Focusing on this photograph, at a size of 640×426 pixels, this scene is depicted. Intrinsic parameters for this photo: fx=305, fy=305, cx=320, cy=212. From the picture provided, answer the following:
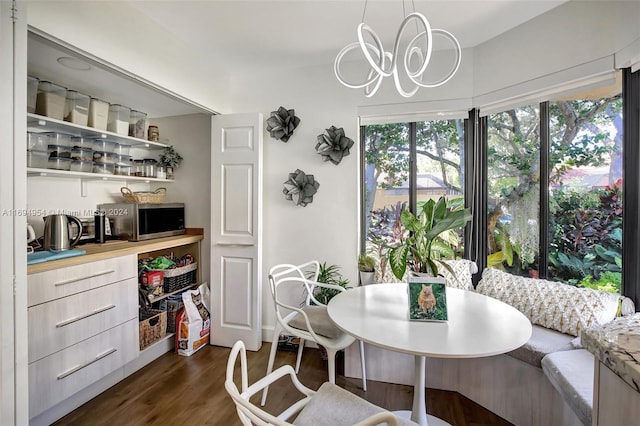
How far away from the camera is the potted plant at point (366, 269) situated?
2.57m

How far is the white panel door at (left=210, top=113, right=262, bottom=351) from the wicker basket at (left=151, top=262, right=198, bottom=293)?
0.27 m

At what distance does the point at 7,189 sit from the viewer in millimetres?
1227

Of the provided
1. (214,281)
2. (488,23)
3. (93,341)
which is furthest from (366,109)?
(93,341)

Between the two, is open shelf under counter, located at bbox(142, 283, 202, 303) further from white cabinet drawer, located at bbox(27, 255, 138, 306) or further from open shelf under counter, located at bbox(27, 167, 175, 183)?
open shelf under counter, located at bbox(27, 167, 175, 183)

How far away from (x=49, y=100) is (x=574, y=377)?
333 centimetres

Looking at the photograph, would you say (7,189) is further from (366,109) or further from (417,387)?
(366,109)

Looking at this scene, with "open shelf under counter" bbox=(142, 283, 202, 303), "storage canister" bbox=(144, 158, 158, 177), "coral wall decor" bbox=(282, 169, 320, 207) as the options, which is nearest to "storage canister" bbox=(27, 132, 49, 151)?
"storage canister" bbox=(144, 158, 158, 177)

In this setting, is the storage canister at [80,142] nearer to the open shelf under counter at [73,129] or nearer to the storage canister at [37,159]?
the open shelf under counter at [73,129]

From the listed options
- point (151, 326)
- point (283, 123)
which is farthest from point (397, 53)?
point (151, 326)

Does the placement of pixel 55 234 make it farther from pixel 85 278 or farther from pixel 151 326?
pixel 151 326

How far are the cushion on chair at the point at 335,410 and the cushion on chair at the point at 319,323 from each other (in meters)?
0.59

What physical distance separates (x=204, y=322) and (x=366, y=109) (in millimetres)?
2367

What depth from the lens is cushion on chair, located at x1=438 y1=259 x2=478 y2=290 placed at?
2.31 meters

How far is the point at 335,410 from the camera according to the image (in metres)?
1.08
